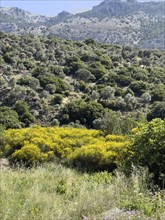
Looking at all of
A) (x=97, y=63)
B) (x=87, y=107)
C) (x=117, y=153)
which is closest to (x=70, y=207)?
(x=117, y=153)

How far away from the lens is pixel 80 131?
14102 mm

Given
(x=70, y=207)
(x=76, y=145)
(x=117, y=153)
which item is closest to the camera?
(x=70, y=207)

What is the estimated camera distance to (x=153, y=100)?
38.9 m

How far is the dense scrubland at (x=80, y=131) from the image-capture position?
204 inches

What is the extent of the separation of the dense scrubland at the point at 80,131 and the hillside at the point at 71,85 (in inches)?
Result: 4.4

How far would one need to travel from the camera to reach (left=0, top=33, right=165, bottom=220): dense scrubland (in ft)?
17.0

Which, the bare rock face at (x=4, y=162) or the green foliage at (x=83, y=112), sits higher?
the bare rock face at (x=4, y=162)

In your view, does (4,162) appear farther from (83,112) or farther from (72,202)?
(83,112)

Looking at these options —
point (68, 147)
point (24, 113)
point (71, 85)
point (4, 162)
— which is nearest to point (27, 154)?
point (4, 162)

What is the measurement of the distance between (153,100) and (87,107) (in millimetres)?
8618

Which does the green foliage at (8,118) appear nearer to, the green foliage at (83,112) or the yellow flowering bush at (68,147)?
the green foliage at (83,112)

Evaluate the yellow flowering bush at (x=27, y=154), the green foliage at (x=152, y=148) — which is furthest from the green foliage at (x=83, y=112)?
the green foliage at (x=152, y=148)

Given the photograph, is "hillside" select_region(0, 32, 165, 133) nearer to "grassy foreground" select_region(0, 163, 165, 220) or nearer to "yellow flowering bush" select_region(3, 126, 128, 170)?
"yellow flowering bush" select_region(3, 126, 128, 170)

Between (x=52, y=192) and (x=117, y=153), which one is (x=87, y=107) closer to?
(x=117, y=153)
